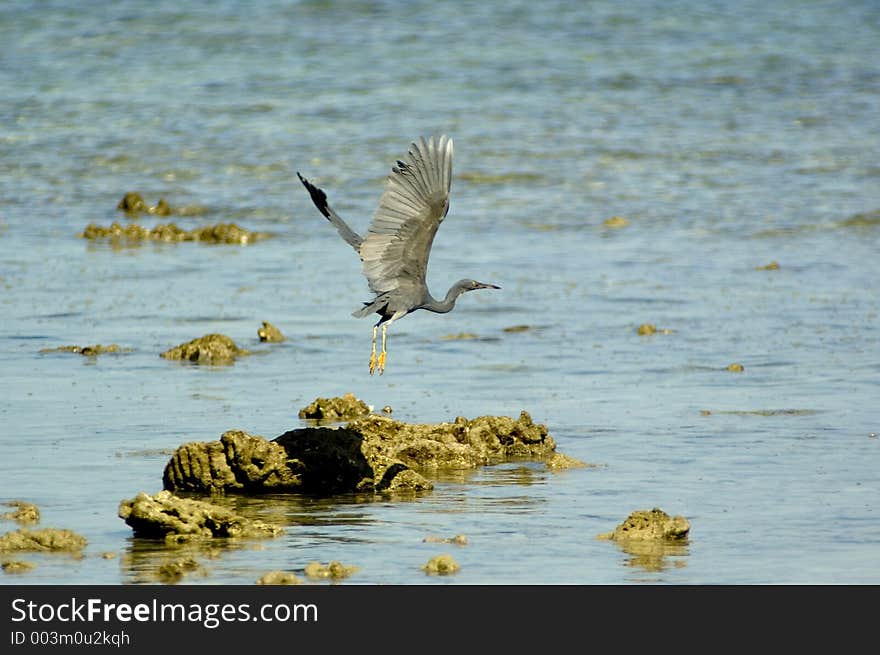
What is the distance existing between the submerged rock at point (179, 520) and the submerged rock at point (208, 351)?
4.77 meters

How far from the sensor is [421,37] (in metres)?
38.2

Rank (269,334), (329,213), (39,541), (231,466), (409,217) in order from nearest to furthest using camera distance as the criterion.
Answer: (39,541)
(409,217)
(231,466)
(329,213)
(269,334)

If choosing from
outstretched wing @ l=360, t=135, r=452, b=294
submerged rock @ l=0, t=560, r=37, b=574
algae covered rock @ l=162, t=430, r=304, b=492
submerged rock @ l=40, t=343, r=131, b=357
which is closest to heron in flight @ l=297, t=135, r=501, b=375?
outstretched wing @ l=360, t=135, r=452, b=294

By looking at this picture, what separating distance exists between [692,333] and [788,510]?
5401 millimetres

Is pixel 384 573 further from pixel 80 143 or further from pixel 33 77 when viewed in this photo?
pixel 33 77

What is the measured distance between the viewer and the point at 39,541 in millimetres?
8102

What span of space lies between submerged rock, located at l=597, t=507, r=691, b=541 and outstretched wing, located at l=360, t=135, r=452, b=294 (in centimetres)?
189

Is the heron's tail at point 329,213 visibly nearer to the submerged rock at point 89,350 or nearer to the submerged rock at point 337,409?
the submerged rock at point 337,409

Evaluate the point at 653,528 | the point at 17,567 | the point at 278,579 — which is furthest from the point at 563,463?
the point at 17,567

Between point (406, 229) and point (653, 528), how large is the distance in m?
2.16

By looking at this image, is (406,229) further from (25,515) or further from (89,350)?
(89,350)

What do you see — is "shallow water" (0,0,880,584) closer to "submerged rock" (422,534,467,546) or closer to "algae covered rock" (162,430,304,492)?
"submerged rock" (422,534,467,546)

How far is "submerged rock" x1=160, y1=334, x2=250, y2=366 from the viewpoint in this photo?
43.4ft
